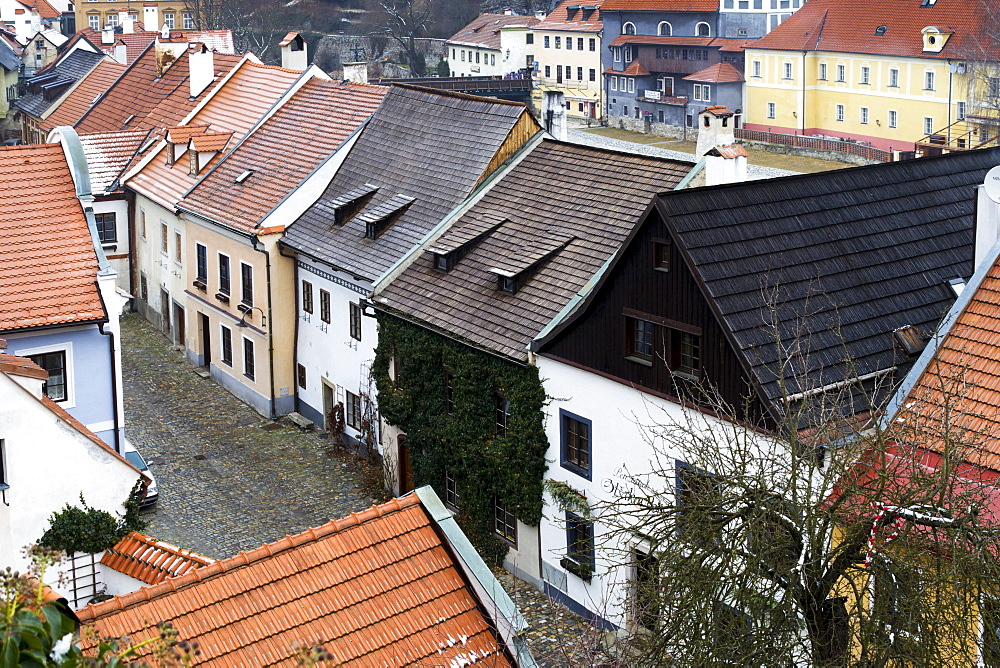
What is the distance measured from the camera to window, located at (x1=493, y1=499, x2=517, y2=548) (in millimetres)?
23531

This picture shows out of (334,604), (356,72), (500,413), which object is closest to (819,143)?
(356,72)

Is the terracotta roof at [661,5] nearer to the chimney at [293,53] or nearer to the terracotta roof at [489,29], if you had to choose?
the terracotta roof at [489,29]

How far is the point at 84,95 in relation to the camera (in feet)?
178

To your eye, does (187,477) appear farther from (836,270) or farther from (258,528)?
(836,270)

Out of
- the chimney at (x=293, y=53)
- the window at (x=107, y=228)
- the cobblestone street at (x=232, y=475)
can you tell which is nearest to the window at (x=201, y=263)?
the cobblestone street at (x=232, y=475)

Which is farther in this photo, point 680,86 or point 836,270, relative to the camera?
point 680,86

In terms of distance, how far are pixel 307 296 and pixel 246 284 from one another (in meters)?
2.15

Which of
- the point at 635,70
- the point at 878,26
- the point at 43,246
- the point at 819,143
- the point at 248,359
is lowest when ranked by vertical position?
the point at 248,359

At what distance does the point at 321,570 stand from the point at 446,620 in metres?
1.31

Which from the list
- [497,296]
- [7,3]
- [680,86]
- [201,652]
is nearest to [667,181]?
[497,296]

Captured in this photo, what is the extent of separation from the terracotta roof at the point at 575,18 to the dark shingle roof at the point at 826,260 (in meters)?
81.3

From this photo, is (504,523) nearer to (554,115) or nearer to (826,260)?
(826,260)

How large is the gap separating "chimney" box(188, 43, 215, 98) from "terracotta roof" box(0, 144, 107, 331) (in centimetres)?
1772

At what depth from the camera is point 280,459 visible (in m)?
29.2
